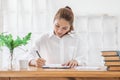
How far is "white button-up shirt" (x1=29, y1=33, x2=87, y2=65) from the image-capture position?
273 centimetres

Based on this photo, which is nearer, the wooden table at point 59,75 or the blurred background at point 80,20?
the wooden table at point 59,75

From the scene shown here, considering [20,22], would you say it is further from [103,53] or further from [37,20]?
[103,53]

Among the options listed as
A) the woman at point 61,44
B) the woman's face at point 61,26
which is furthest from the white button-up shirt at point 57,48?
the woman's face at point 61,26

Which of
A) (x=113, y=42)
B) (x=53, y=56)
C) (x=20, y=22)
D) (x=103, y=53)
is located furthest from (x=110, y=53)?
(x=20, y=22)

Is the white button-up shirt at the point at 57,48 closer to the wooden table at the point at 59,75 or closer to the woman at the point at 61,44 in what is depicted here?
the woman at the point at 61,44

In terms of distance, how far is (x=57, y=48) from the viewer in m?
2.78

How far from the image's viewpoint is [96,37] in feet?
14.5

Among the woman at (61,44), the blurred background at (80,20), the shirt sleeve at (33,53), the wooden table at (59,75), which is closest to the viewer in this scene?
the wooden table at (59,75)

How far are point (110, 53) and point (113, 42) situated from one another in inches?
98.8

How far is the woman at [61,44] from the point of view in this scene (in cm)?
268

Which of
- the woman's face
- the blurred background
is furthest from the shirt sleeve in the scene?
A: the blurred background

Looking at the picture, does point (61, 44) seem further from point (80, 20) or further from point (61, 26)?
point (80, 20)

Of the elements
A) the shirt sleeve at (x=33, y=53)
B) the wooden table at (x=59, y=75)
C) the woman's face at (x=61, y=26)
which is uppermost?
the woman's face at (x=61, y=26)

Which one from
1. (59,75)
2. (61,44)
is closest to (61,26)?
(61,44)
